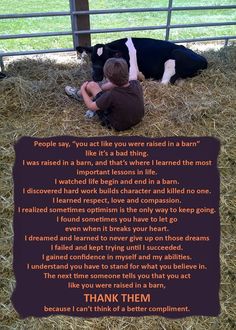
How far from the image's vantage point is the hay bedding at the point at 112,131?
262cm

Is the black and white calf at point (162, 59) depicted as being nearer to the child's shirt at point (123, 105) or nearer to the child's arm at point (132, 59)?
the child's arm at point (132, 59)

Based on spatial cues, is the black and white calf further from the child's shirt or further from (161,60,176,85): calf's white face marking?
the child's shirt

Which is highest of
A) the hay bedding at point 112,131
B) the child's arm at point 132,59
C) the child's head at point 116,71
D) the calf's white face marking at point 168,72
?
the child's head at point 116,71

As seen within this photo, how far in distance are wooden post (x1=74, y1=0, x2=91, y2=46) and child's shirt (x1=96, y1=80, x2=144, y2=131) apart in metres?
2.18

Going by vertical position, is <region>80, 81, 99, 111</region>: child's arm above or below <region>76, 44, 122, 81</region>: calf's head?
below

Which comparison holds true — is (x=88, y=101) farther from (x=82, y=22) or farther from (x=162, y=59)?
(x=82, y=22)

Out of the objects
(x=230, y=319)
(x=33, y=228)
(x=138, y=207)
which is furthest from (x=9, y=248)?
(x=230, y=319)

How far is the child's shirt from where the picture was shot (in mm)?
3545

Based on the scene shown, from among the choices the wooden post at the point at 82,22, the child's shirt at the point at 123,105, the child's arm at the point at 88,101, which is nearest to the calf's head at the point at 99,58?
the child's arm at the point at 88,101

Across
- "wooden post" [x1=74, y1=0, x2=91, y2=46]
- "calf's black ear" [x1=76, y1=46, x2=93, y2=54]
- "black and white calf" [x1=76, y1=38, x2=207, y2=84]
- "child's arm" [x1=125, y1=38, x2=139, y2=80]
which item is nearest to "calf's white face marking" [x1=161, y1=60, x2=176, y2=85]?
"black and white calf" [x1=76, y1=38, x2=207, y2=84]

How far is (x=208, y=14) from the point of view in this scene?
35.4 feet

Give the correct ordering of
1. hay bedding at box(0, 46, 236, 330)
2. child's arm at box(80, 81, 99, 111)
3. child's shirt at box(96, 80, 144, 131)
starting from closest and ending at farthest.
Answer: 1. hay bedding at box(0, 46, 236, 330)
2. child's shirt at box(96, 80, 144, 131)
3. child's arm at box(80, 81, 99, 111)

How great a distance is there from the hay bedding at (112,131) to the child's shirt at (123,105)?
0.37 feet

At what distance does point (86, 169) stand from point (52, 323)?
1067 mm
